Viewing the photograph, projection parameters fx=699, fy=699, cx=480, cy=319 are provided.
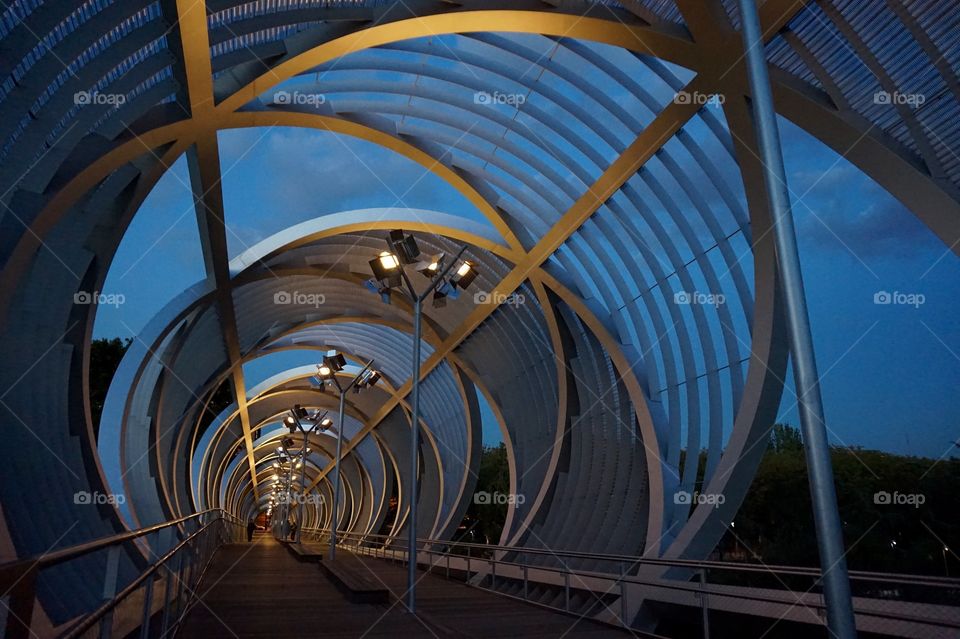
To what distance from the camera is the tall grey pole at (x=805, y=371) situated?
3627 mm

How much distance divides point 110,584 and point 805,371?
3995 mm

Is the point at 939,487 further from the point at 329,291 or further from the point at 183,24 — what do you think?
the point at 183,24

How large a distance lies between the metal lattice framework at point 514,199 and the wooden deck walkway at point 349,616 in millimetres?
2027

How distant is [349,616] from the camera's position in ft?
28.1

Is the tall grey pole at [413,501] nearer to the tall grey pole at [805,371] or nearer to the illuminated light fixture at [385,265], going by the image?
the illuminated light fixture at [385,265]

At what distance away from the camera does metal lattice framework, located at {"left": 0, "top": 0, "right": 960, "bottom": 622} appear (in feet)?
29.0

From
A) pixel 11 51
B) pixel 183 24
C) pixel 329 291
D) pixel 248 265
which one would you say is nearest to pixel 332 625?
pixel 11 51

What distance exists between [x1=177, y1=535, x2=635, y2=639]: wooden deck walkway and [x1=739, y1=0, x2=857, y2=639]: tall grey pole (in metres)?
4.41

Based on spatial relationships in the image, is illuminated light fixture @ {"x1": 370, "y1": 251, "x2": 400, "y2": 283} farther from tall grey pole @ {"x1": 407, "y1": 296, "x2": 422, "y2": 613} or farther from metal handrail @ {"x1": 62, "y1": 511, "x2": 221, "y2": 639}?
metal handrail @ {"x1": 62, "y1": 511, "x2": 221, "y2": 639}

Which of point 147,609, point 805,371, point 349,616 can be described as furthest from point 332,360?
point 805,371

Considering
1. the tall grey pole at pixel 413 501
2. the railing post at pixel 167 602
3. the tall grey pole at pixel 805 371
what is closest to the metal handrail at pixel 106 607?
the railing post at pixel 167 602

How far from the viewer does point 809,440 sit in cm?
385

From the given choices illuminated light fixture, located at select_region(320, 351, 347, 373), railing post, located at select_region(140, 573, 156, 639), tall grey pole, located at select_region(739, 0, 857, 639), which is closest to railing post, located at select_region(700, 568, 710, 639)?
tall grey pole, located at select_region(739, 0, 857, 639)

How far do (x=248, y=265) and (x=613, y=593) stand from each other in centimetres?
1213
